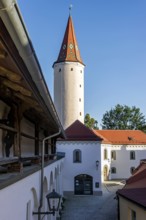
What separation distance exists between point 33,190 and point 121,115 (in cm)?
5459

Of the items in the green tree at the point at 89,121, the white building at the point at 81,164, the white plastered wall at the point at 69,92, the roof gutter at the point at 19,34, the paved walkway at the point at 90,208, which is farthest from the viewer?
the green tree at the point at 89,121

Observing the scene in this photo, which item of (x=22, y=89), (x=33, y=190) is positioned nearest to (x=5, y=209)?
(x=22, y=89)

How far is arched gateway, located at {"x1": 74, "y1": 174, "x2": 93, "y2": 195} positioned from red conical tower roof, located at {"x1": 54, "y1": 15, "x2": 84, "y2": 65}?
16144 millimetres

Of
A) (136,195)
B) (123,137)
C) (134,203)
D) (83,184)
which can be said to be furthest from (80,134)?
(134,203)

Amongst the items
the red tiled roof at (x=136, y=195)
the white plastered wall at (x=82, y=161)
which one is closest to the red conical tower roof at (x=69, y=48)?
the white plastered wall at (x=82, y=161)

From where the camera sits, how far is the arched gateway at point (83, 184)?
28.0m

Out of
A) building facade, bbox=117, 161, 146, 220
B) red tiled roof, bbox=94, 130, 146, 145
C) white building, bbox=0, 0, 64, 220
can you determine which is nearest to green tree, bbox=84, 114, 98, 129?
red tiled roof, bbox=94, 130, 146, 145

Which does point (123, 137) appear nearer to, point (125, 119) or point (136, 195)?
point (125, 119)

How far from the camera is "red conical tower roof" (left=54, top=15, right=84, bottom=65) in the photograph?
39.2 meters

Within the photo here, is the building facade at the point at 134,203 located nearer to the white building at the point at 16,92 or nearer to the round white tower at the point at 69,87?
the white building at the point at 16,92

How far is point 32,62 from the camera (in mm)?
3082

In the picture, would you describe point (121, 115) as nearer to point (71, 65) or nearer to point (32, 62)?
point (71, 65)

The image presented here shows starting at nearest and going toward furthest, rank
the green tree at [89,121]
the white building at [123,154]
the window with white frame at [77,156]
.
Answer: the window with white frame at [77,156]
the white building at [123,154]
the green tree at [89,121]

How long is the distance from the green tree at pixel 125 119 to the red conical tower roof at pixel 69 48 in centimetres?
2281
